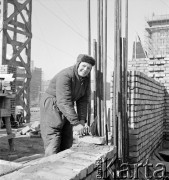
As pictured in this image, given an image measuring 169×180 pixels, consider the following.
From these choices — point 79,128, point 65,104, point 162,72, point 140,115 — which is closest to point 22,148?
point 140,115

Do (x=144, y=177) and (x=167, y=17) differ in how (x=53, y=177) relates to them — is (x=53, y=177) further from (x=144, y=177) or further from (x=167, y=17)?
(x=167, y=17)

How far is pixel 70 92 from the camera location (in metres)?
2.72

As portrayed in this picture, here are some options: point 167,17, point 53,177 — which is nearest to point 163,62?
point 53,177

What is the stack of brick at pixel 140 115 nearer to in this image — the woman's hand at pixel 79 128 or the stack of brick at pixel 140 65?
the woman's hand at pixel 79 128

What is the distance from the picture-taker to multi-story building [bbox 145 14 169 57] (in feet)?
82.9

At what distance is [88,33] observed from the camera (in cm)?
354

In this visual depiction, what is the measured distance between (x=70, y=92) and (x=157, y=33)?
25.7m

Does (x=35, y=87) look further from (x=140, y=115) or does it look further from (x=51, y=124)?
(x=51, y=124)

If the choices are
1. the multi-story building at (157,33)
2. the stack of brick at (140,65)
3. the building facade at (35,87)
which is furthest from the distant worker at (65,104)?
the building facade at (35,87)

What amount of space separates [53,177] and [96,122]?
5.01 ft

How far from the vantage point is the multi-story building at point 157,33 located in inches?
995

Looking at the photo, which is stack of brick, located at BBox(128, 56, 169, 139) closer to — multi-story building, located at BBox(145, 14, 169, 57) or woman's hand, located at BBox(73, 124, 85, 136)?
woman's hand, located at BBox(73, 124, 85, 136)

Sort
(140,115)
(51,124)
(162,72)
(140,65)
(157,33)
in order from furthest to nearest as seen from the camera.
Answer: (157,33), (140,65), (162,72), (140,115), (51,124)

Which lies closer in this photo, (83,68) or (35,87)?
(83,68)
